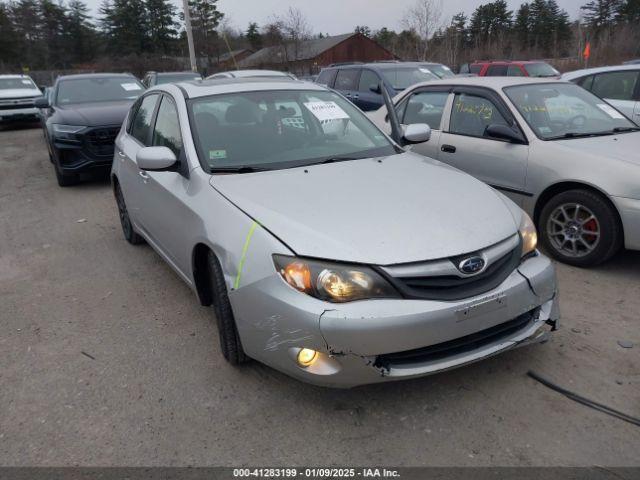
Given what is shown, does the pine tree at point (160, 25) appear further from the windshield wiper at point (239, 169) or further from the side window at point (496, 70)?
the windshield wiper at point (239, 169)

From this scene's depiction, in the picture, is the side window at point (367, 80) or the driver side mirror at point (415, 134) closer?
the driver side mirror at point (415, 134)

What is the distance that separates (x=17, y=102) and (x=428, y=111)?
1487cm

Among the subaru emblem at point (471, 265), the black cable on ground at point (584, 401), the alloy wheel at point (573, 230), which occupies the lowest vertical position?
the black cable on ground at point (584, 401)

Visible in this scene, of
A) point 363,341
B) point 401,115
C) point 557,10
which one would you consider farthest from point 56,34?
point 363,341

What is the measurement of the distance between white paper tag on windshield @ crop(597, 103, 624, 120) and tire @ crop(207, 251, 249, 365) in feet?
14.3

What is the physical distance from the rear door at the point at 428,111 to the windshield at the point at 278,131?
1741 millimetres

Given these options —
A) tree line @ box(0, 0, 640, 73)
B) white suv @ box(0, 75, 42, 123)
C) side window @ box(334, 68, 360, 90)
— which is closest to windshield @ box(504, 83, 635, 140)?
side window @ box(334, 68, 360, 90)

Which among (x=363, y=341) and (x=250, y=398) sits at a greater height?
(x=363, y=341)

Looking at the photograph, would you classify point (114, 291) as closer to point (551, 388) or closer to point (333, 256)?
point (333, 256)

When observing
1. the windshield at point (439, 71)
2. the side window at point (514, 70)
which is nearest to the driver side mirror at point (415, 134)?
the windshield at point (439, 71)

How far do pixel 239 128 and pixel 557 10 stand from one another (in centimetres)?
6684

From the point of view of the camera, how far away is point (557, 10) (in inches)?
2328

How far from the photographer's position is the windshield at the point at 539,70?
1535cm

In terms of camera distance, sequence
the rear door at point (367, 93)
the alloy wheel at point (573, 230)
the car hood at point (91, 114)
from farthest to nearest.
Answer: the rear door at point (367, 93)
the car hood at point (91, 114)
the alloy wheel at point (573, 230)
